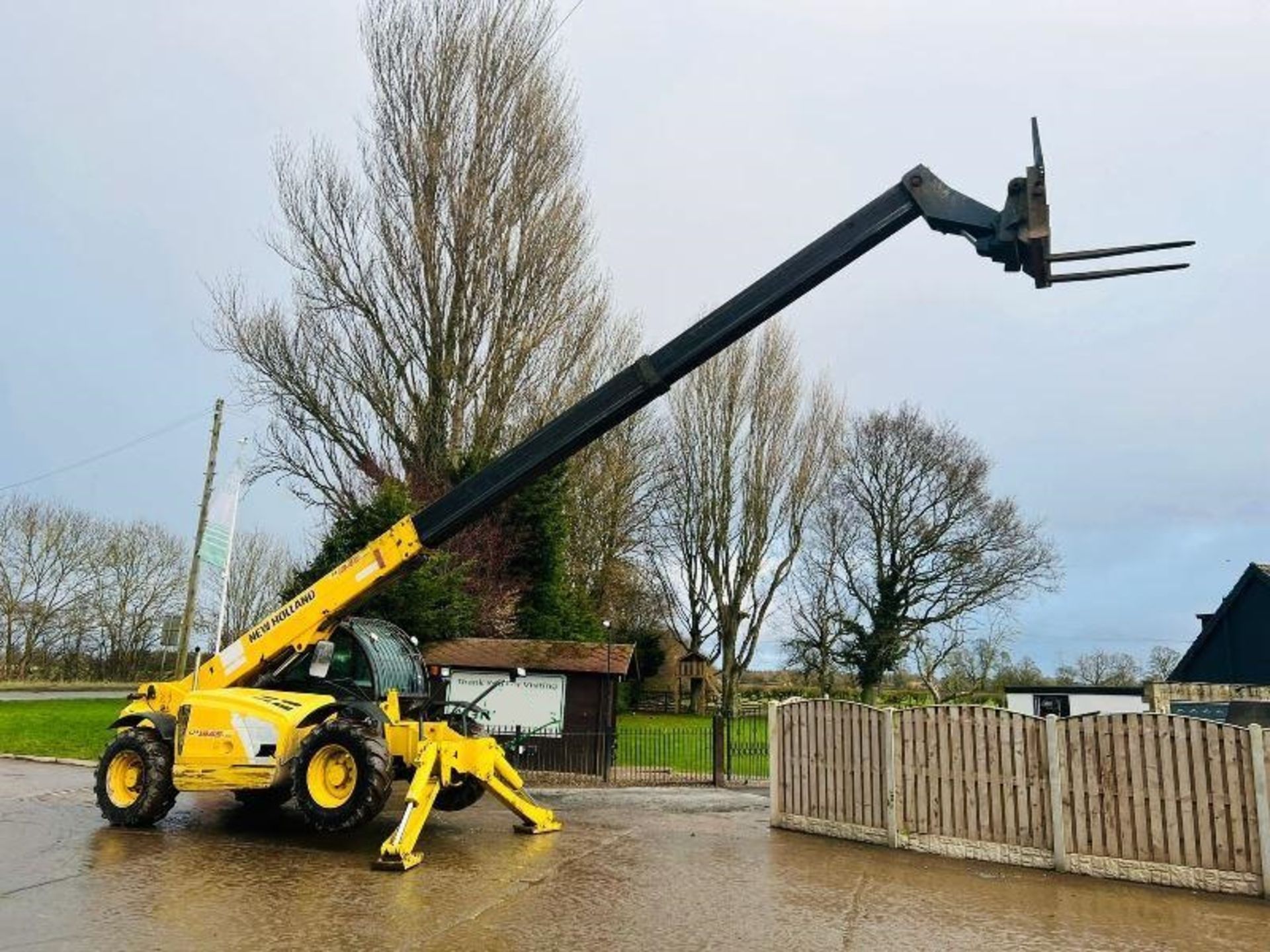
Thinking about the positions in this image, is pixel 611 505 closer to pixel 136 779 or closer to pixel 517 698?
pixel 517 698

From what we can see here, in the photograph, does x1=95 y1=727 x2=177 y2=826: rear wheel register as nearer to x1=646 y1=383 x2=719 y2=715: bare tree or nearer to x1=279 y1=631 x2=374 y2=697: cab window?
x1=279 y1=631 x2=374 y2=697: cab window

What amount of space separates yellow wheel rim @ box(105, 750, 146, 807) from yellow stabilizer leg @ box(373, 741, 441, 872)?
332 centimetres

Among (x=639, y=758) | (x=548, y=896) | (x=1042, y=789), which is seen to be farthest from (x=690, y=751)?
(x=548, y=896)

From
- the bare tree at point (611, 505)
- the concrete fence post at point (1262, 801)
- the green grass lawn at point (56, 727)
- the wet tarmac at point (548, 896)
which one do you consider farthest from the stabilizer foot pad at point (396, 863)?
the bare tree at point (611, 505)

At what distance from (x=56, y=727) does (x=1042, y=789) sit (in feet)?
72.7

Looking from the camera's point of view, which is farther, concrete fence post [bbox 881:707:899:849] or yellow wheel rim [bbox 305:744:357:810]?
concrete fence post [bbox 881:707:899:849]

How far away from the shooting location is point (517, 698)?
17.0 metres

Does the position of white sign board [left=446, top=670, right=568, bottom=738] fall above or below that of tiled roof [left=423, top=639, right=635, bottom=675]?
below

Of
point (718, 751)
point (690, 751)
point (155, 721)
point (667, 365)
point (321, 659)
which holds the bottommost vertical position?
point (690, 751)

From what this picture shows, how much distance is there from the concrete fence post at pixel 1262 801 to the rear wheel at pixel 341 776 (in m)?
7.82

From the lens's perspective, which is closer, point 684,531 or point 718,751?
point 718,751

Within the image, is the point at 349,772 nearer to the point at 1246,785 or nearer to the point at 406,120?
the point at 1246,785

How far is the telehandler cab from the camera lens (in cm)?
871

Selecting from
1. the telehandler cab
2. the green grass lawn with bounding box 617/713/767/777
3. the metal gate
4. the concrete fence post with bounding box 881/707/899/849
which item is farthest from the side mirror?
the green grass lawn with bounding box 617/713/767/777
